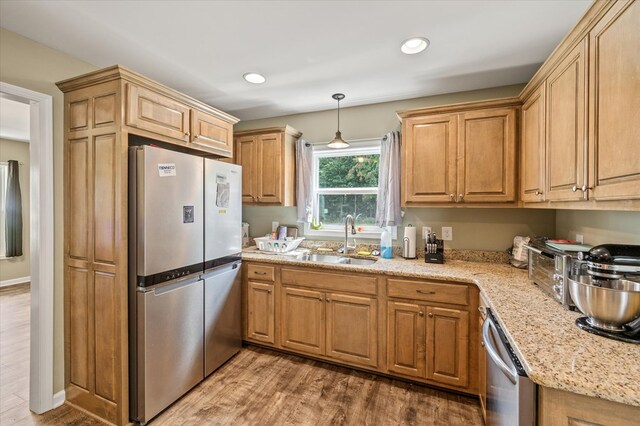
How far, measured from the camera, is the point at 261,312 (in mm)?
2705

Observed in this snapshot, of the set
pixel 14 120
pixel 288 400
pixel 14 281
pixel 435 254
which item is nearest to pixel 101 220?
pixel 288 400

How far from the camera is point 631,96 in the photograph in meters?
1.03

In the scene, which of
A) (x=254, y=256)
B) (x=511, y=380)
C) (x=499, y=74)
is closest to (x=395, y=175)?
(x=499, y=74)

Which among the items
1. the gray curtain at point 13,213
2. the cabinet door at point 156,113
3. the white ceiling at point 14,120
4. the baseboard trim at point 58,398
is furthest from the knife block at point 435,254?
the gray curtain at point 13,213

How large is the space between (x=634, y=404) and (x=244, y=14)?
231 centimetres

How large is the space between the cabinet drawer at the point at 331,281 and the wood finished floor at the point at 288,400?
730 millimetres

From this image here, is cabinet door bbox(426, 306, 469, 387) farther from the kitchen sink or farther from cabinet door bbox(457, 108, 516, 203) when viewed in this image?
cabinet door bbox(457, 108, 516, 203)

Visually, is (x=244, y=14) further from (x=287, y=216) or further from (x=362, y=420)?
(x=362, y=420)

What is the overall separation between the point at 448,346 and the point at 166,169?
2.35 meters

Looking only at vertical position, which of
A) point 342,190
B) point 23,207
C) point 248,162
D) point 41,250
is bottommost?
point 41,250

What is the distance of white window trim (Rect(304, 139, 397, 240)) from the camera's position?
3.03 m

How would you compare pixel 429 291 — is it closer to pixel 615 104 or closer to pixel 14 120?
pixel 615 104

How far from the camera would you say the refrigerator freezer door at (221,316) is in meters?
2.31

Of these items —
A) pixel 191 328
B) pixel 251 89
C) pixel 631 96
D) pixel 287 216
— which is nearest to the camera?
pixel 631 96
